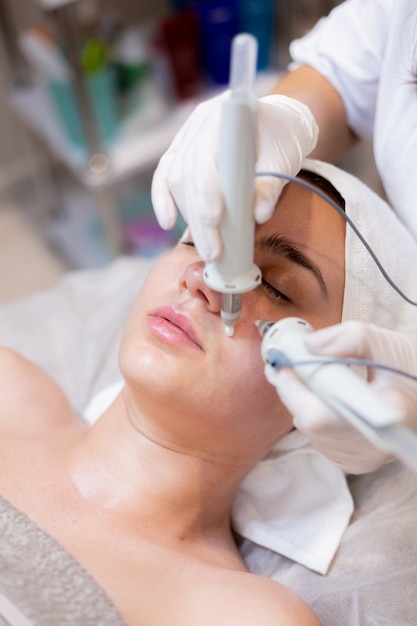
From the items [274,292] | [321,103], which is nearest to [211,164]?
[274,292]

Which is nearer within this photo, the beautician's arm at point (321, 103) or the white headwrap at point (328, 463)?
the white headwrap at point (328, 463)

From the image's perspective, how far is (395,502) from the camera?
1206 mm

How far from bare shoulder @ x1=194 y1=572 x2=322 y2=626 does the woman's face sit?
0.68 ft

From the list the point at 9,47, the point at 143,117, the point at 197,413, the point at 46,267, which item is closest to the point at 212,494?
the point at 197,413

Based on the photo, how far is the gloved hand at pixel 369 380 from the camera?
78 cm

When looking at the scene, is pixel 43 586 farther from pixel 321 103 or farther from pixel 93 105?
pixel 93 105

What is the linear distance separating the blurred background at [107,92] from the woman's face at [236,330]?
1.08 m

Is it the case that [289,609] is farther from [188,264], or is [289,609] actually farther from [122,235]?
[122,235]

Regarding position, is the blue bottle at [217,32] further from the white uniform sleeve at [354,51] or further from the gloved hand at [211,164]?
the gloved hand at [211,164]

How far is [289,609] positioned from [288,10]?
6.64ft

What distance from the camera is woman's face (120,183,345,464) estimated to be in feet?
3.28

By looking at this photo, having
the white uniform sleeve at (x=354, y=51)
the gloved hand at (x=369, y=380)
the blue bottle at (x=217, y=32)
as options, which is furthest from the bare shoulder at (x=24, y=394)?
the blue bottle at (x=217, y=32)

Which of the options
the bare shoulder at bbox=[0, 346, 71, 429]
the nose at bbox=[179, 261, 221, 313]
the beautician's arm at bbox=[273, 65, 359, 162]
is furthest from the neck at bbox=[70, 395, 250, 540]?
the beautician's arm at bbox=[273, 65, 359, 162]

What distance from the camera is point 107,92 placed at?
213cm
